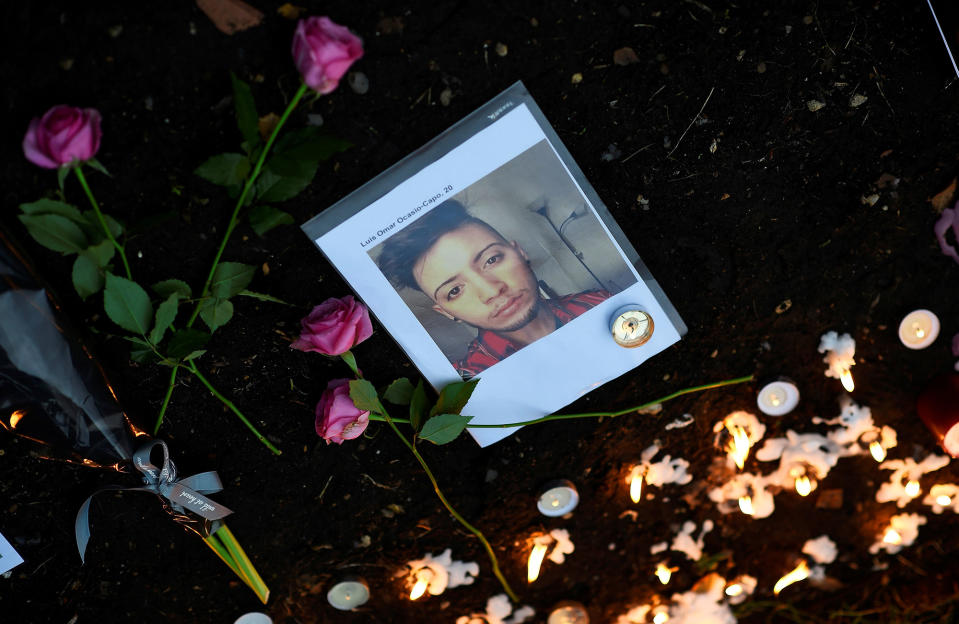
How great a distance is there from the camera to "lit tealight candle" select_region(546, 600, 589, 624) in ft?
3.84

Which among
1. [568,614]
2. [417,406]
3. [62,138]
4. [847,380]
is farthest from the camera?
[568,614]

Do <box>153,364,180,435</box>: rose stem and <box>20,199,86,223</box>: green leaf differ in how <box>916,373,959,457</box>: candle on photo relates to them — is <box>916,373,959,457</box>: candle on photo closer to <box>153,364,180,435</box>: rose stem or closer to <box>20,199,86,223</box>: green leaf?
<box>153,364,180,435</box>: rose stem

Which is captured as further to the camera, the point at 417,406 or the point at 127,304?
the point at 417,406

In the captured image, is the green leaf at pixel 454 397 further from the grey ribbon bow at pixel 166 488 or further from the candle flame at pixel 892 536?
the candle flame at pixel 892 536

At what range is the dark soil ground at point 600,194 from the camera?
0.81 metres

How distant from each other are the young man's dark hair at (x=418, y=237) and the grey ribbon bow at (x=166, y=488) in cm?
42

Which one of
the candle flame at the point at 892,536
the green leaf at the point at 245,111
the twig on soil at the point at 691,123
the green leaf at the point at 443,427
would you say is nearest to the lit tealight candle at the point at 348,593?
the green leaf at the point at 443,427

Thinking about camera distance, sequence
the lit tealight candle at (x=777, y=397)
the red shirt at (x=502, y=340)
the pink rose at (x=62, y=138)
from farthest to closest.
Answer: the lit tealight candle at (x=777, y=397) → the red shirt at (x=502, y=340) → the pink rose at (x=62, y=138)

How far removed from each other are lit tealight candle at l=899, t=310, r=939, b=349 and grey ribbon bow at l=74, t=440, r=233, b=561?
1.17 meters

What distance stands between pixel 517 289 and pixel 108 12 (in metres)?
0.66

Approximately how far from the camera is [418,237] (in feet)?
2.92

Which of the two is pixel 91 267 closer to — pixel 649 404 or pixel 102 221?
pixel 102 221

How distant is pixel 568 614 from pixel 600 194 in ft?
2.66

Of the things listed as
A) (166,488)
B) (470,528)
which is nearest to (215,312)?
(166,488)
